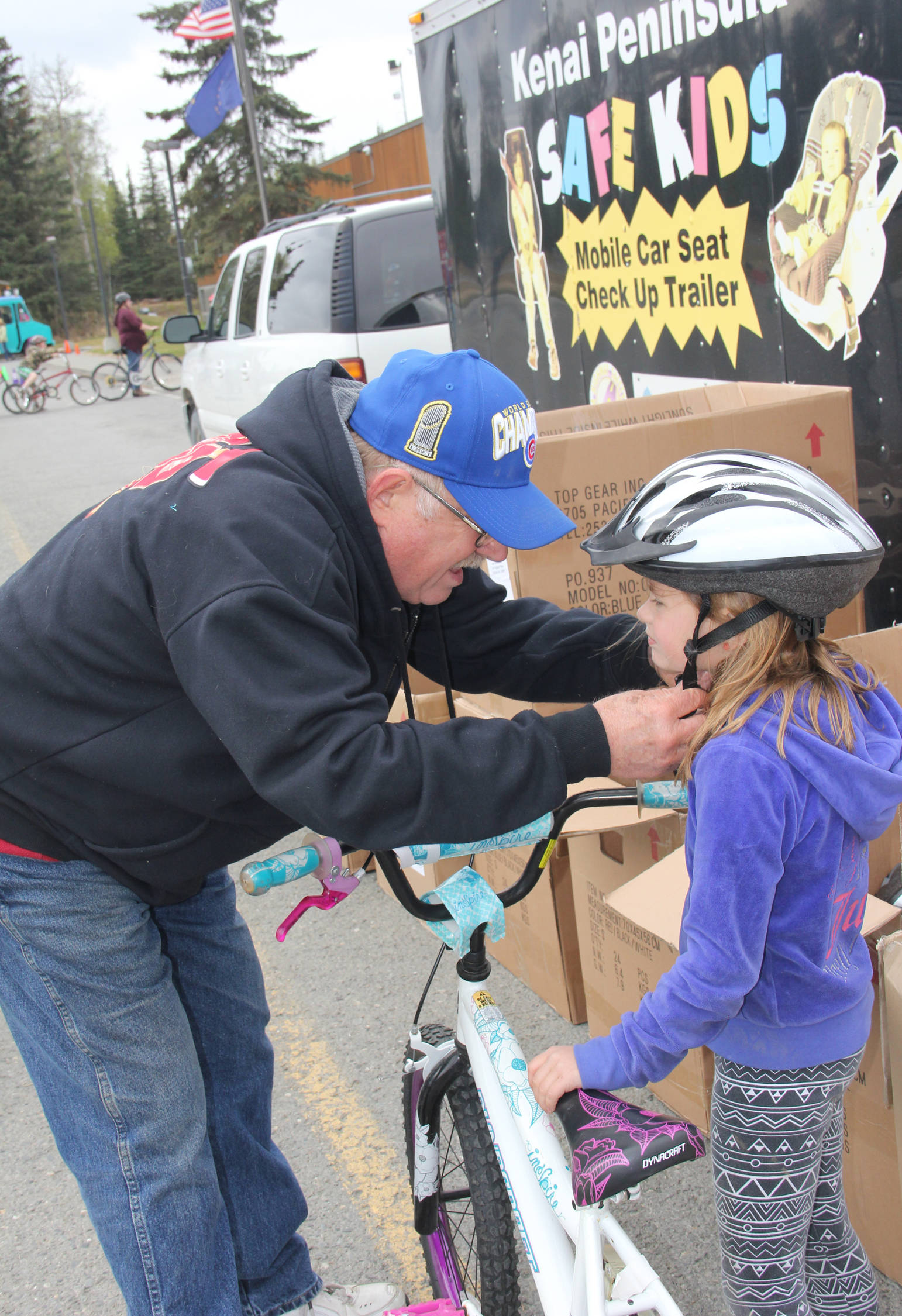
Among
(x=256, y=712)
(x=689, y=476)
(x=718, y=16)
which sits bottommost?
(x=256, y=712)

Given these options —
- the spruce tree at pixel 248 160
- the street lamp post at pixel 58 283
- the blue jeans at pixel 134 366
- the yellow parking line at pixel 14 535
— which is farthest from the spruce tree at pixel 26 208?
the yellow parking line at pixel 14 535

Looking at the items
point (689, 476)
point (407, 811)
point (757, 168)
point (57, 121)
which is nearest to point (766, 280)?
point (757, 168)

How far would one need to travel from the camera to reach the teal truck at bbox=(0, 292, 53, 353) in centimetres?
3347

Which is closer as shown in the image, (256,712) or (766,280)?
(256,712)

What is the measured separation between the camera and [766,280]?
343 cm

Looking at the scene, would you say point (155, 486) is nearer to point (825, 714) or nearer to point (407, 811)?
point (407, 811)

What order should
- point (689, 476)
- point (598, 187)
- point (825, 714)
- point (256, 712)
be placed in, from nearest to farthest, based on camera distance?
point (256, 712), point (825, 714), point (689, 476), point (598, 187)

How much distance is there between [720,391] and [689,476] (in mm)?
Answer: 1829

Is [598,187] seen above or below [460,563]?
above

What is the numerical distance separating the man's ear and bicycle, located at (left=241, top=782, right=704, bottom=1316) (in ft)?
1.87

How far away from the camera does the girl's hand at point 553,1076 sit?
162 cm

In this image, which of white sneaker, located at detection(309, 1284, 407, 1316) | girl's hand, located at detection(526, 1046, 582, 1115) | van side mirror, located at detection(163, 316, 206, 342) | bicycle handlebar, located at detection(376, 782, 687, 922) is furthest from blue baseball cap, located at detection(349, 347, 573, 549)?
van side mirror, located at detection(163, 316, 206, 342)

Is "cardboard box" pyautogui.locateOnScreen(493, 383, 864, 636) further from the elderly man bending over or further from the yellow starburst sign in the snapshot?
the elderly man bending over

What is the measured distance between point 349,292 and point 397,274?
36 centimetres
